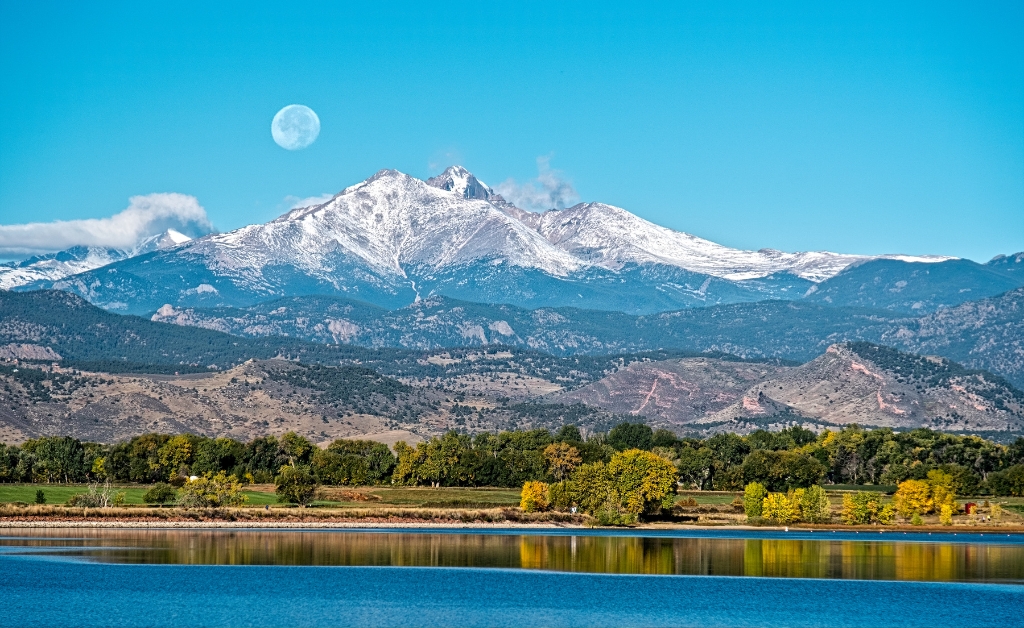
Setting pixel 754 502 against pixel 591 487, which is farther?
pixel 754 502

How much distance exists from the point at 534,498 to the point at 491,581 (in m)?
76.4

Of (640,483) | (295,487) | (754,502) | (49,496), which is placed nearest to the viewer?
(640,483)

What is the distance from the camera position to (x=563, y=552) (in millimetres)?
137750

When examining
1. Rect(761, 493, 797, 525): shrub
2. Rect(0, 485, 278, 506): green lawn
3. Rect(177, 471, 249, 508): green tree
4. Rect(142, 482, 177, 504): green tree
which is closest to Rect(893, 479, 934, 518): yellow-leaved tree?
Rect(761, 493, 797, 525): shrub

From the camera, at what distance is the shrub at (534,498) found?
613 ft

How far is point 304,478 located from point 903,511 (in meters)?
79.0

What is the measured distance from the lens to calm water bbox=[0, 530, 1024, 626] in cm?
9431

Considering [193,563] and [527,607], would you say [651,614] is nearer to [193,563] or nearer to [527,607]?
[527,607]

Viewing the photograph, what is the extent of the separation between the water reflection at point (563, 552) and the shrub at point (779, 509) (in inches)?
896

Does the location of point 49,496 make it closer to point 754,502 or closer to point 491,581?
point 754,502

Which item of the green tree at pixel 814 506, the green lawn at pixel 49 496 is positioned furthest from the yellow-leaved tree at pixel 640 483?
the green lawn at pixel 49 496

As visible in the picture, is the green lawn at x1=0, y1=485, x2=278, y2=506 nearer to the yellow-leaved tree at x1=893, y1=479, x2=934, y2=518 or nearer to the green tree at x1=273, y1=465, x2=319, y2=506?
the green tree at x1=273, y1=465, x2=319, y2=506

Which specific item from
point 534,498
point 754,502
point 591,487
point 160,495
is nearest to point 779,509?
point 754,502

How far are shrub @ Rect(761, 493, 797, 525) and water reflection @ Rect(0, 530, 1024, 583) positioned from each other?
22755mm
